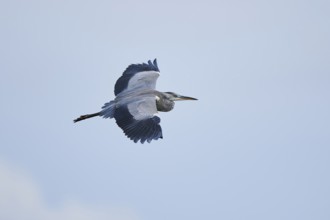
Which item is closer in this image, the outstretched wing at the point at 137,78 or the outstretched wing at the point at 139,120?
the outstretched wing at the point at 139,120

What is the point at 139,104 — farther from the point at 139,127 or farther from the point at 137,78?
the point at 137,78

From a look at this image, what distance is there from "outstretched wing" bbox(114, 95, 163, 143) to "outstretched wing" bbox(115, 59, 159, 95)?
171 cm

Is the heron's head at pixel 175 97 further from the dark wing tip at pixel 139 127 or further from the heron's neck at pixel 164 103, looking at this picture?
the dark wing tip at pixel 139 127

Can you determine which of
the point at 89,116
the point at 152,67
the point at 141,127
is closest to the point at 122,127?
the point at 141,127

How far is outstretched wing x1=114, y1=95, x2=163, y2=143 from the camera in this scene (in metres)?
23.0

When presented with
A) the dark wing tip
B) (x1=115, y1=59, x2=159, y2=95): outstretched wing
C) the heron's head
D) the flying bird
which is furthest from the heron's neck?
the dark wing tip

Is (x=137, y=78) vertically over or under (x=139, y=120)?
over

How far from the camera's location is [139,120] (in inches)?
930

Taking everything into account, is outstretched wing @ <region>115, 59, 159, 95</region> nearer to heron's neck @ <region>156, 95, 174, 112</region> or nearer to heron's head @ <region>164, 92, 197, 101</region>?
heron's head @ <region>164, 92, 197, 101</region>

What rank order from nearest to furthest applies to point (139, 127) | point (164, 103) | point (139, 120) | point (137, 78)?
point (139, 127) → point (139, 120) → point (164, 103) → point (137, 78)

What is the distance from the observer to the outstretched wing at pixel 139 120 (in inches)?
907

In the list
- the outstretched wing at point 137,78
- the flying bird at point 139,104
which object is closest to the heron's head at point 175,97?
the flying bird at point 139,104

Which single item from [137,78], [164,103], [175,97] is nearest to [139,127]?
[164,103]

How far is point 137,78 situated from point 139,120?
3681 mm
